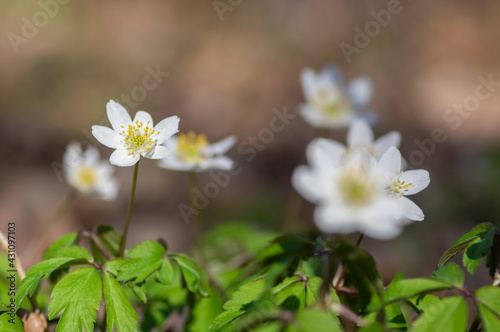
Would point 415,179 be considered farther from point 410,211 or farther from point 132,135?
point 132,135

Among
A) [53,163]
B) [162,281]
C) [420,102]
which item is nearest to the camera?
[162,281]

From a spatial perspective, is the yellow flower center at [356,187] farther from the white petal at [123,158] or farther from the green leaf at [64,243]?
the green leaf at [64,243]

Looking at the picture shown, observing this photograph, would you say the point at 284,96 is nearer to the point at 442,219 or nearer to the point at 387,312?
the point at 442,219

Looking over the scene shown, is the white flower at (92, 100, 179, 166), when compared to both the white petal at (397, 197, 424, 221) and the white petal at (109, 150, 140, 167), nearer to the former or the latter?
the white petal at (109, 150, 140, 167)

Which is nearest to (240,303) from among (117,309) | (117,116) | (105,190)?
(117,309)

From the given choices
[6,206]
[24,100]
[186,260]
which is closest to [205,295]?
[186,260]

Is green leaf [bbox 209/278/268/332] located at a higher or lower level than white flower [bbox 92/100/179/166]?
lower

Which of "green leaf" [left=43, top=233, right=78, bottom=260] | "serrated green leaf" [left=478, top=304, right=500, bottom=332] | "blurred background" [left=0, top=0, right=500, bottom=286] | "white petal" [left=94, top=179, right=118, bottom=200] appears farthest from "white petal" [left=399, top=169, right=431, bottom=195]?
"blurred background" [left=0, top=0, right=500, bottom=286]
